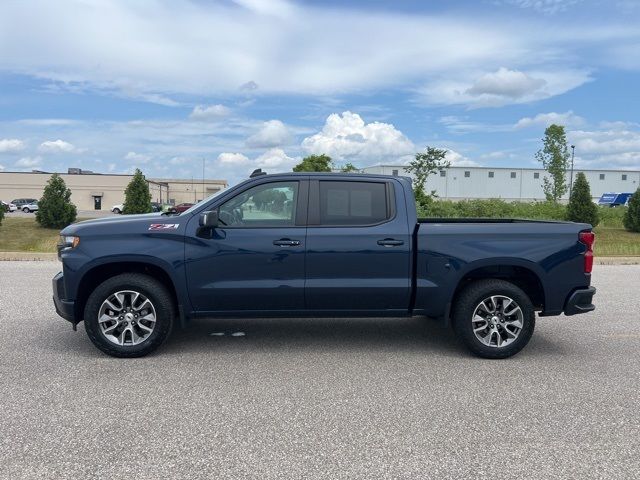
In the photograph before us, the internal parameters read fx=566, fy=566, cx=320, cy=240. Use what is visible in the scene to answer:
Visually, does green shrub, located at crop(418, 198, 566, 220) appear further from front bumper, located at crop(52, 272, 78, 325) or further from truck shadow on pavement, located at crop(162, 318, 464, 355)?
front bumper, located at crop(52, 272, 78, 325)

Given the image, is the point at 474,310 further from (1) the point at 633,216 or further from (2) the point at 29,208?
(2) the point at 29,208

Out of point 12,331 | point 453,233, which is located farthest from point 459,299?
point 12,331

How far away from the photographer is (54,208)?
78.0ft

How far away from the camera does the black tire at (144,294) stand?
5523 mm

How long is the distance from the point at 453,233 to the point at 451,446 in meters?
2.45

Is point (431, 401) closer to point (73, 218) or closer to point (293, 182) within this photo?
point (293, 182)

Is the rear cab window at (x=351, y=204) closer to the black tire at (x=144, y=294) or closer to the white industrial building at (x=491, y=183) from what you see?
the black tire at (x=144, y=294)

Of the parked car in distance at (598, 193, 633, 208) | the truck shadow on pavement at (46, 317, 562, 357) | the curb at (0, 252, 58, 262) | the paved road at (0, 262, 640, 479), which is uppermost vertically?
the parked car in distance at (598, 193, 633, 208)

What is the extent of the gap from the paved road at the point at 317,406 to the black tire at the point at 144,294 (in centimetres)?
16

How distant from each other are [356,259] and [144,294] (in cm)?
211

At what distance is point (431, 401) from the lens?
452 centimetres

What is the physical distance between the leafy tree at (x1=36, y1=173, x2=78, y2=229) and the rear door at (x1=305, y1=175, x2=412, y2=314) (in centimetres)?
2119

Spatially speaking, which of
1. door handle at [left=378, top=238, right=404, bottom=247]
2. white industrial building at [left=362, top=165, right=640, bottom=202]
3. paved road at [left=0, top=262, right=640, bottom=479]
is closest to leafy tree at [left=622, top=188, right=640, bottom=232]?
paved road at [left=0, top=262, right=640, bottom=479]

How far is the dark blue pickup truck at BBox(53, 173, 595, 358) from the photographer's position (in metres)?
5.54
